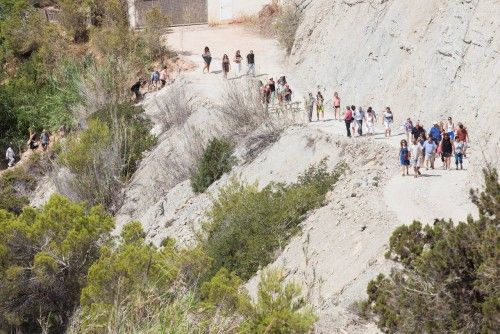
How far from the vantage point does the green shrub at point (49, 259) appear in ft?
70.3

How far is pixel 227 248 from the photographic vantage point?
2278 centimetres

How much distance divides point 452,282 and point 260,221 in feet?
32.0

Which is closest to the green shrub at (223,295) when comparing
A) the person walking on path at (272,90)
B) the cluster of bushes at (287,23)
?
the person walking on path at (272,90)

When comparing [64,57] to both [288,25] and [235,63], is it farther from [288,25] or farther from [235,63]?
[288,25]

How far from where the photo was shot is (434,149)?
930 inches

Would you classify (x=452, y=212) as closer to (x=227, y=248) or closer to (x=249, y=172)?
(x=227, y=248)

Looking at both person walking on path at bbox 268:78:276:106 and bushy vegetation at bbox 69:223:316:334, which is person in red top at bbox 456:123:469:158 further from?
person walking on path at bbox 268:78:276:106

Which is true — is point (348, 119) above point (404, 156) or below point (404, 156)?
below

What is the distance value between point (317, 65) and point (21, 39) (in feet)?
64.0

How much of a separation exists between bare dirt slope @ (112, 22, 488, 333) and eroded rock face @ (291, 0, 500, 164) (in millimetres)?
172

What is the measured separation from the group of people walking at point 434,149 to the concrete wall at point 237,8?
24.1 metres

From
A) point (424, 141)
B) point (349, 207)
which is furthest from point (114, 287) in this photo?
point (424, 141)

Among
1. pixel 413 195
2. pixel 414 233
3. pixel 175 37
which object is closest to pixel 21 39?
pixel 175 37

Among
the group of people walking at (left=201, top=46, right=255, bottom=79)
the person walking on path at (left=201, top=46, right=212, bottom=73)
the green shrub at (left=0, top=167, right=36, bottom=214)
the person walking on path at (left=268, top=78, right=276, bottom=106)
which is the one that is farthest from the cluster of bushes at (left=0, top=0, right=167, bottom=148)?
the person walking on path at (left=268, top=78, right=276, bottom=106)
